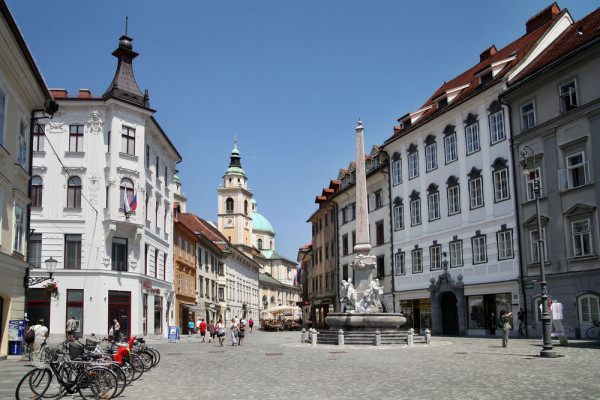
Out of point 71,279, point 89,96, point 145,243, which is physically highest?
point 89,96

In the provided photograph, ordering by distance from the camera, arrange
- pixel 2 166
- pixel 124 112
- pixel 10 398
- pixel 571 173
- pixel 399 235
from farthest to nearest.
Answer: pixel 399 235, pixel 124 112, pixel 571 173, pixel 2 166, pixel 10 398

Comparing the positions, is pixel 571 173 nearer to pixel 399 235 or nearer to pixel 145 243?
pixel 399 235

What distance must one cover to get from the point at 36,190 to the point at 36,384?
1086 inches

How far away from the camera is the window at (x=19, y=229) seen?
69.1 ft

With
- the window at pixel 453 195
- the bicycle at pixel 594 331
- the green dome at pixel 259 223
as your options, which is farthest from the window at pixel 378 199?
the green dome at pixel 259 223

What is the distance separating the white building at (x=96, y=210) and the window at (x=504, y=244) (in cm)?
2117

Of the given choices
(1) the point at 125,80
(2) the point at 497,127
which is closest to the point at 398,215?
(2) the point at 497,127

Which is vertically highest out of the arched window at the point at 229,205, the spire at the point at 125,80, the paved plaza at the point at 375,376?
the arched window at the point at 229,205

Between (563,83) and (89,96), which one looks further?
(89,96)

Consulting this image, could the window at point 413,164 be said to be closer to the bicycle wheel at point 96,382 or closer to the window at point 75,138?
the window at point 75,138

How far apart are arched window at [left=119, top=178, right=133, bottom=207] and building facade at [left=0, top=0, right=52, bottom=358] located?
13741 mm

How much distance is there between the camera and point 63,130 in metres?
36.6

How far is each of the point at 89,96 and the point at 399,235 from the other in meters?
23.0

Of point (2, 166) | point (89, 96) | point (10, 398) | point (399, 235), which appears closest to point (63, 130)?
point (89, 96)
